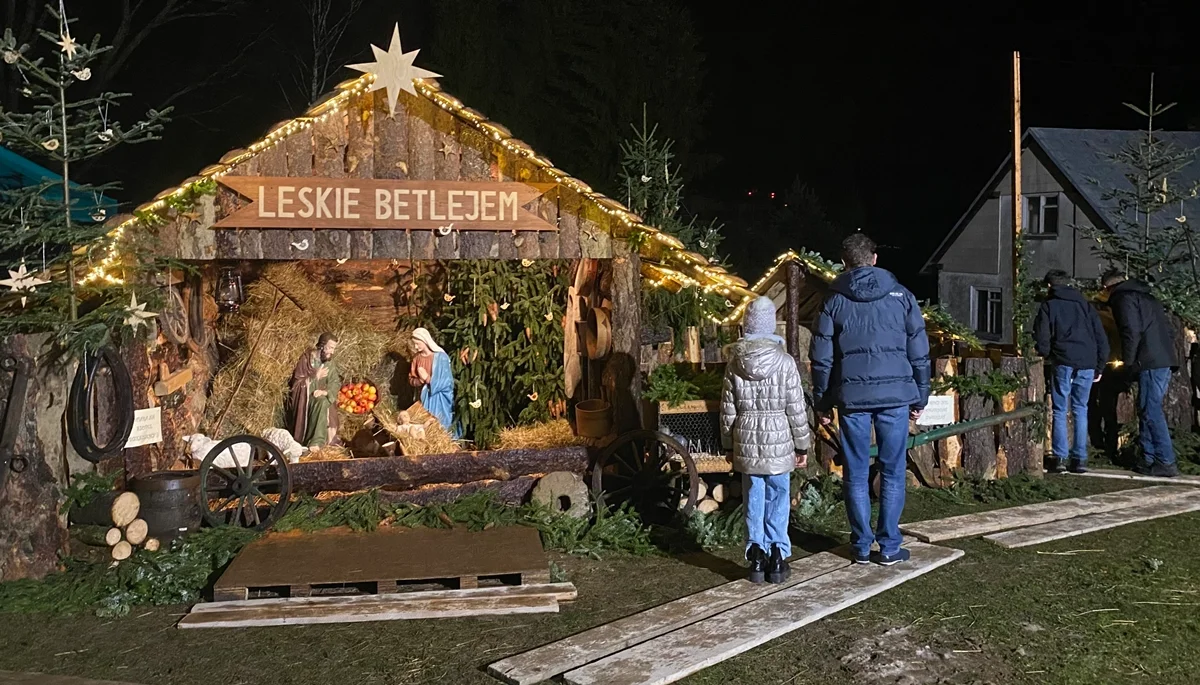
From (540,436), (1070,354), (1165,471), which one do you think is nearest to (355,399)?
(540,436)

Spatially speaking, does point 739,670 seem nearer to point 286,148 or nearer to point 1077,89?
point 286,148

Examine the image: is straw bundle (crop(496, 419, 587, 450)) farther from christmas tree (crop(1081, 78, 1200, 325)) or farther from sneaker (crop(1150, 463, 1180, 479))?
christmas tree (crop(1081, 78, 1200, 325))

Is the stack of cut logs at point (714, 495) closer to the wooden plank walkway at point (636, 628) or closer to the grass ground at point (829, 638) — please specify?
the grass ground at point (829, 638)

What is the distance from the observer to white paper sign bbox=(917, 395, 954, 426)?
9.45 m

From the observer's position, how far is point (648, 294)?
30.1 ft

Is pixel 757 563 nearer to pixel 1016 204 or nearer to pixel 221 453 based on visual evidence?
pixel 221 453

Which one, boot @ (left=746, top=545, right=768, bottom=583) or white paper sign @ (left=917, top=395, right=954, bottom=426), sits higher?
white paper sign @ (left=917, top=395, right=954, bottom=426)

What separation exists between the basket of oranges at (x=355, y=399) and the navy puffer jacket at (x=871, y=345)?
5.43 meters

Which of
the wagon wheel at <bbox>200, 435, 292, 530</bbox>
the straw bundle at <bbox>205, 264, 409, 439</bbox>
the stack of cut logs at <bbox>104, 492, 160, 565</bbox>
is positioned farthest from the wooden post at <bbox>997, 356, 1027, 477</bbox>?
the stack of cut logs at <bbox>104, 492, 160, 565</bbox>

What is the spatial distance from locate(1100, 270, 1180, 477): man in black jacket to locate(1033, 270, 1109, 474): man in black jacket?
265 mm

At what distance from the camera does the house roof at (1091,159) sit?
21.6 metres

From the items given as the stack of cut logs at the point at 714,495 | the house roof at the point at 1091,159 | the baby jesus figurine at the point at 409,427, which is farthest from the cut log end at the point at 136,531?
the house roof at the point at 1091,159

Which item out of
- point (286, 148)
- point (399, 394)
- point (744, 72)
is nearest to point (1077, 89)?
point (744, 72)

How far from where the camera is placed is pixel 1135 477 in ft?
32.7
